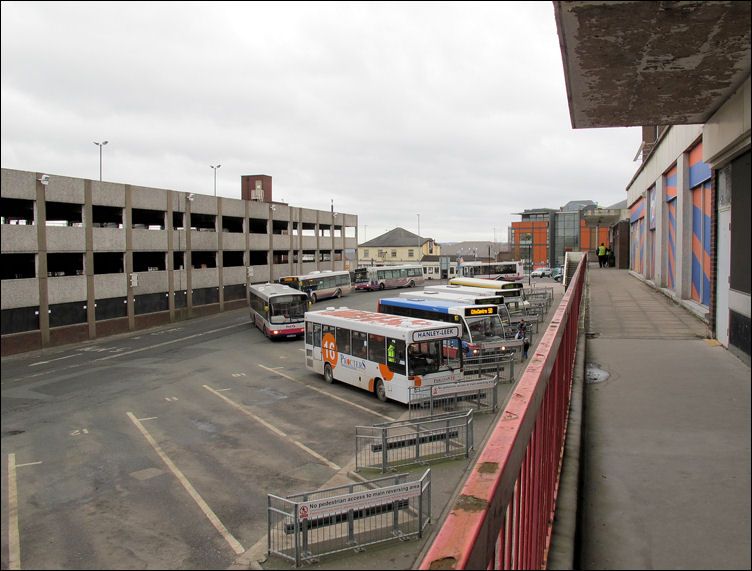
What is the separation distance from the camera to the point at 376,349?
58.0 feet

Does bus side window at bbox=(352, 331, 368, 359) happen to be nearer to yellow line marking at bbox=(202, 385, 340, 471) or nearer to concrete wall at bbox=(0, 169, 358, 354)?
yellow line marking at bbox=(202, 385, 340, 471)

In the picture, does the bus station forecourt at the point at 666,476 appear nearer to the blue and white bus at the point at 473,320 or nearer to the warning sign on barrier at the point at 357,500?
the warning sign on barrier at the point at 357,500

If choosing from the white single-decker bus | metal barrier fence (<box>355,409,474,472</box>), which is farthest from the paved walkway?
the white single-decker bus

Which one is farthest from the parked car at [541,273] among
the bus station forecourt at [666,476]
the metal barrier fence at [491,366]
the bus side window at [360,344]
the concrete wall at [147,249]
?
the bus station forecourt at [666,476]

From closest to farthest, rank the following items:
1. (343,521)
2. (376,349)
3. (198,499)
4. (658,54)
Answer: (658,54) → (343,521) → (198,499) → (376,349)

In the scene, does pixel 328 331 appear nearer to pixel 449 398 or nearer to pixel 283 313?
pixel 449 398

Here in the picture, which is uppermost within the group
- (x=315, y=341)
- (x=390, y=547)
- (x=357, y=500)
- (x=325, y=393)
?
(x=315, y=341)

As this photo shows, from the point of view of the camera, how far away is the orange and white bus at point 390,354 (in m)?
16.6

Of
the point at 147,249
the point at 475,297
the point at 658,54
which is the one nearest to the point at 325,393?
the point at 475,297

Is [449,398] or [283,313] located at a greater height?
[283,313]

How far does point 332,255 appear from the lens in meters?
66.1

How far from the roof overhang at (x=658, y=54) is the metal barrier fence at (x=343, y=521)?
654 centimetres

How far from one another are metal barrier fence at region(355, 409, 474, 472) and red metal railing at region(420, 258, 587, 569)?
717cm

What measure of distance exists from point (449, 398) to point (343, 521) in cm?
756
